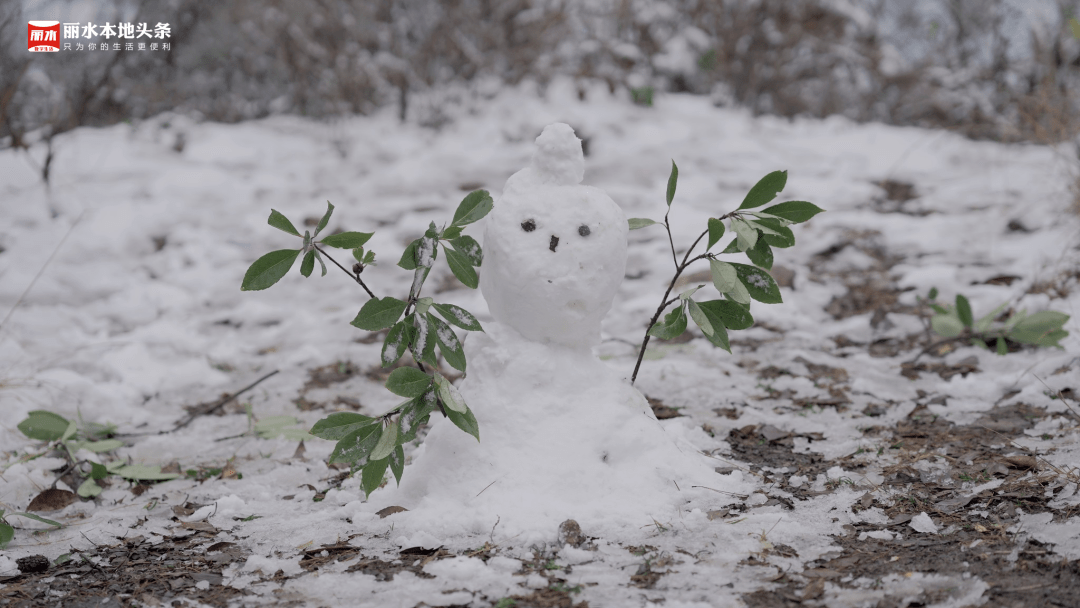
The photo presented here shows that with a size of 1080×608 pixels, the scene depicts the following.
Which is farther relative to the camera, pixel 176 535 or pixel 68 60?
pixel 68 60

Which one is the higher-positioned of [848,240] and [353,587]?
[848,240]

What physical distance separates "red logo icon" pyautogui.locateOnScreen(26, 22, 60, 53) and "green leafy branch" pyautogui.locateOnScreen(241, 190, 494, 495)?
5157 mm

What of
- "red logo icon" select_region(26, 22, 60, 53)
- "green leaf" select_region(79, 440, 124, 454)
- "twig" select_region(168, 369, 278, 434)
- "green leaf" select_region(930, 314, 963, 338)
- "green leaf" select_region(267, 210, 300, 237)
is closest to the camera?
"green leaf" select_region(267, 210, 300, 237)

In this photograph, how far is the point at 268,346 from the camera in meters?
3.99

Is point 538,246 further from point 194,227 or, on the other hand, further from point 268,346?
point 194,227

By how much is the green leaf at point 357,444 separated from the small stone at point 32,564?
Result: 2.58ft

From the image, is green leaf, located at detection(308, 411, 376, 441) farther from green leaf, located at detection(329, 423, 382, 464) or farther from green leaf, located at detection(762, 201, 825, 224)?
green leaf, located at detection(762, 201, 825, 224)

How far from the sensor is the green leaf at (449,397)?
193cm

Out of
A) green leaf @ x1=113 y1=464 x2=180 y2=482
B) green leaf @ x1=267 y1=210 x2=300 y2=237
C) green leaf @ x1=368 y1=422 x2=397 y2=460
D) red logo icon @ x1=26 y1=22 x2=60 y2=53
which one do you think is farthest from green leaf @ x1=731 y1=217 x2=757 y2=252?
red logo icon @ x1=26 y1=22 x2=60 y2=53

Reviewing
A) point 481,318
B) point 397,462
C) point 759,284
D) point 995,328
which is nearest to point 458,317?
point 397,462

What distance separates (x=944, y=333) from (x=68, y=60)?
702 centimetres

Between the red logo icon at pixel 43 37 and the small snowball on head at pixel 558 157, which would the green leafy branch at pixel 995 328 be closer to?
the small snowball on head at pixel 558 157

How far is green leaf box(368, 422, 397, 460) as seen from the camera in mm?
1907

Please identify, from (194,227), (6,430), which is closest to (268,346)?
(6,430)
